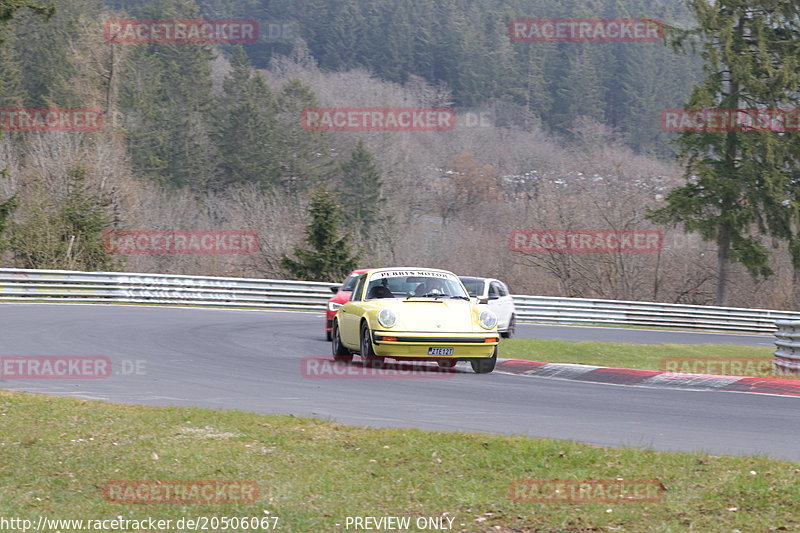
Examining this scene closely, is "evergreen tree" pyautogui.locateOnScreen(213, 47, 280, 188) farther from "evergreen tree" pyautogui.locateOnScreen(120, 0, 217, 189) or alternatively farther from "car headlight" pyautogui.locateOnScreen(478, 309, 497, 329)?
"car headlight" pyautogui.locateOnScreen(478, 309, 497, 329)

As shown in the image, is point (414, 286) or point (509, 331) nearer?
point (414, 286)

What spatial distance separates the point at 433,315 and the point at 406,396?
2910 millimetres

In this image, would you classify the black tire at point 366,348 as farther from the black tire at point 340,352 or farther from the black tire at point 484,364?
the black tire at point 484,364

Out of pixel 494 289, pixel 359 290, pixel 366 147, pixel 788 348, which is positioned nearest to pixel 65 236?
pixel 494 289

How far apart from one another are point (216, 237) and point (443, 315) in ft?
158

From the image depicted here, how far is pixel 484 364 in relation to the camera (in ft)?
49.7

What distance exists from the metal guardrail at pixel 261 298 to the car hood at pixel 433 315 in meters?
17.2

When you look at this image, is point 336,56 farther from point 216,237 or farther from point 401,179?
point 216,237

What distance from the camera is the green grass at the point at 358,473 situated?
638cm

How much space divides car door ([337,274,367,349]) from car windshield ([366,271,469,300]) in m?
0.23

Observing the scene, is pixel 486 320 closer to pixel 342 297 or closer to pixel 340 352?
pixel 340 352

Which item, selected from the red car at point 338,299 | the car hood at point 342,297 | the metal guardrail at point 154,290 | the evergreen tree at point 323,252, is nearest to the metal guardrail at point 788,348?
the red car at point 338,299

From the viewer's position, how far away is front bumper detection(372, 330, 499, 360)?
1448 cm

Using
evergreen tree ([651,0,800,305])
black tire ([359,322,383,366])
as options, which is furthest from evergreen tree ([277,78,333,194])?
black tire ([359,322,383,366])
